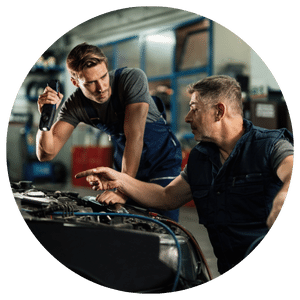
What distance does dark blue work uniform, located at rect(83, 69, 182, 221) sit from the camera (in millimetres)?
1664

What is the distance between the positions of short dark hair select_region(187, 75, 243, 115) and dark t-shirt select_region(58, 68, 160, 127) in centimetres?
22

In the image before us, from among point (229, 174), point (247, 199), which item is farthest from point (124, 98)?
point (247, 199)

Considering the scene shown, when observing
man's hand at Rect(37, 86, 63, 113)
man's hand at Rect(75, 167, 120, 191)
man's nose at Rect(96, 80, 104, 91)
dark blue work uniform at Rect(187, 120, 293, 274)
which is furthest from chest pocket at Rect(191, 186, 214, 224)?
man's hand at Rect(37, 86, 63, 113)

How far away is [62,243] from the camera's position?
68.2 inches

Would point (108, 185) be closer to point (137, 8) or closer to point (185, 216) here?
point (185, 216)

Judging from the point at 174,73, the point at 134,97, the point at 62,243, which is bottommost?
the point at 62,243

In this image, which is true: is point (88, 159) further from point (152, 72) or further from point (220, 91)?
point (220, 91)

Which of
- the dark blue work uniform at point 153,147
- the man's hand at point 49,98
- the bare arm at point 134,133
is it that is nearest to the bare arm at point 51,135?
the man's hand at point 49,98

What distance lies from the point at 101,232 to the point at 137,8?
1045mm

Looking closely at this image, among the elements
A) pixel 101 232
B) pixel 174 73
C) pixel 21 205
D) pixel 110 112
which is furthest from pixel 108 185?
pixel 174 73

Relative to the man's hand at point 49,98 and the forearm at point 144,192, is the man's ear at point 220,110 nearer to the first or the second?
the forearm at point 144,192

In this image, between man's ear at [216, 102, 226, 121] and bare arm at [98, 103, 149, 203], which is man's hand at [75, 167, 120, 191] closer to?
bare arm at [98, 103, 149, 203]

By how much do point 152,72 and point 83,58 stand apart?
31cm

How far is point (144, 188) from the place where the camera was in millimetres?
1713
